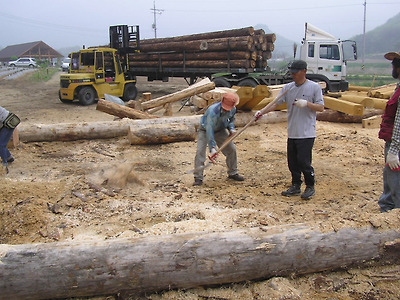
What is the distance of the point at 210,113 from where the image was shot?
17.5 ft

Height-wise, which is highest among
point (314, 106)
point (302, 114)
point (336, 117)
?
point (314, 106)

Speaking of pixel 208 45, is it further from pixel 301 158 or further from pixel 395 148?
pixel 395 148

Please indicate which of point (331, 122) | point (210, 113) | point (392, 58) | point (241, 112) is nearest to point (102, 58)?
point (241, 112)

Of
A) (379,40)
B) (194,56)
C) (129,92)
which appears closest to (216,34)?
(194,56)

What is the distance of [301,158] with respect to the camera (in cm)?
484

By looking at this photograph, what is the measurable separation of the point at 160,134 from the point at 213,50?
27.1ft

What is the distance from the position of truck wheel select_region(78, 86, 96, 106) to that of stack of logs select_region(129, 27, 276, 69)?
13.7 feet

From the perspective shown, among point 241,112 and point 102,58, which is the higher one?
point 102,58

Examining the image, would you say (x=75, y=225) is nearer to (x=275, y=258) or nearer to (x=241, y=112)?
(x=275, y=258)

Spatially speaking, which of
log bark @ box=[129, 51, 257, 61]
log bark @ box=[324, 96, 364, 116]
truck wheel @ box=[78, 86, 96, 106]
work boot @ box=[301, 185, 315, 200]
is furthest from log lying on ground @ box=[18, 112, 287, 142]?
log bark @ box=[129, 51, 257, 61]

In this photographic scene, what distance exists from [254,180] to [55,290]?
3.75m

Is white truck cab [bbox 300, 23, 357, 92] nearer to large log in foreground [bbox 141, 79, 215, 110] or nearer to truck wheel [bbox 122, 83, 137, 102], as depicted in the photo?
large log in foreground [bbox 141, 79, 215, 110]

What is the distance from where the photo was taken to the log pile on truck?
14.0 m

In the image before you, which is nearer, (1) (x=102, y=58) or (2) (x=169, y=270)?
(2) (x=169, y=270)
